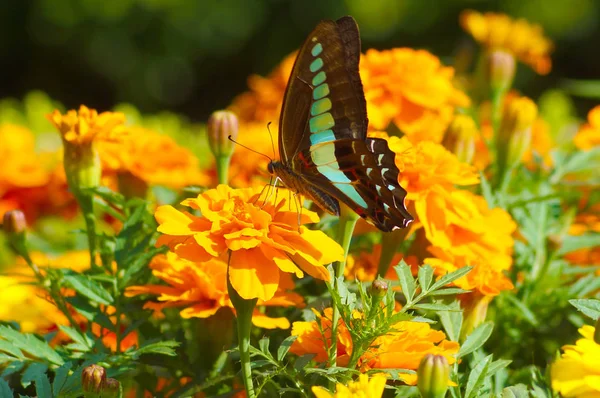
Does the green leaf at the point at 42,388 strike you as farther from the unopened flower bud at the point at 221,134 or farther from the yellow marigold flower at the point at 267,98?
the yellow marigold flower at the point at 267,98

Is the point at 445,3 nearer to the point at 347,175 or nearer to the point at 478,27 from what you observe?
the point at 478,27

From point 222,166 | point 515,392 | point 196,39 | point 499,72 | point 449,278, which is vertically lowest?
point 515,392

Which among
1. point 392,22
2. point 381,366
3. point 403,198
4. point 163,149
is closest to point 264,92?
point 163,149

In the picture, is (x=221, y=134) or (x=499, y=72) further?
(x=499, y=72)

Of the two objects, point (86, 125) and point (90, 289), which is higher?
point (86, 125)

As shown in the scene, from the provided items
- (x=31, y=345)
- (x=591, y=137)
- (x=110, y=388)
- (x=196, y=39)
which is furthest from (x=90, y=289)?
(x=196, y=39)

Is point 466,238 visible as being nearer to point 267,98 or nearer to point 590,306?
point 590,306

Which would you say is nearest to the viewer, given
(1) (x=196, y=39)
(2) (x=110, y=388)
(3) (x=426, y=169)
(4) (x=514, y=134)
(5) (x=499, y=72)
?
(2) (x=110, y=388)
